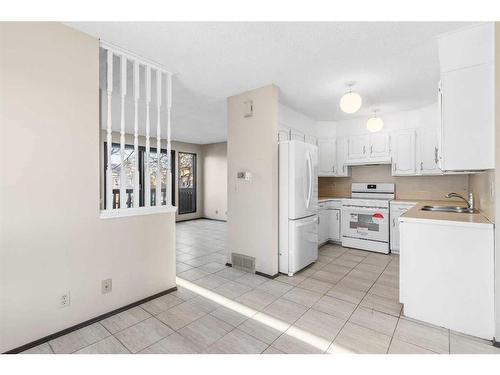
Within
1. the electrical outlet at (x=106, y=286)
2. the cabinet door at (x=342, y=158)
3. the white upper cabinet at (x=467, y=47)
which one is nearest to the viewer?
the white upper cabinet at (x=467, y=47)

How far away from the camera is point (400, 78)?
2953 mm

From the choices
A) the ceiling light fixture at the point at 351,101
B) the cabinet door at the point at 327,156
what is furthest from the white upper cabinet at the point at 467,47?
the cabinet door at the point at 327,156

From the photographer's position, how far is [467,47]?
2014 mm

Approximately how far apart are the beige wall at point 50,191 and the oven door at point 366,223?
147 inches

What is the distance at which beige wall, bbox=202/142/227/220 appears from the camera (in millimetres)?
7738

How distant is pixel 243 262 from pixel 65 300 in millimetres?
2009

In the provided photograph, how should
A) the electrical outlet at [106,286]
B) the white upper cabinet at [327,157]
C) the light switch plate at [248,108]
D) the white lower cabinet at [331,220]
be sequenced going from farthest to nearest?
the white upper cabinet at [327,157], the white lower cabinet at [331,220], the light switch plate at [248,108], the electrical outlet at [106,286]

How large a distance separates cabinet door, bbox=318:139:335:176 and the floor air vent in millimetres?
2607

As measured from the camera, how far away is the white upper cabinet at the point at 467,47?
1.92 meters

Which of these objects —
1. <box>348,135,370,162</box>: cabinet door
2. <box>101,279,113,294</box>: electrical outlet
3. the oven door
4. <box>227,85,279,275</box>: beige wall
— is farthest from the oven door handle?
<box>101,279,113,294</box>: electrical outlet

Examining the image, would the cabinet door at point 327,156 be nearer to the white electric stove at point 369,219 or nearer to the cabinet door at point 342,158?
the cabinet door at point 342,158

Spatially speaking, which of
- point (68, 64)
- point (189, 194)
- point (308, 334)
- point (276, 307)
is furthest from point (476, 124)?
point (189, 194)

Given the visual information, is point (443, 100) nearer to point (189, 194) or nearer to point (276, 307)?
point (276, 307)
